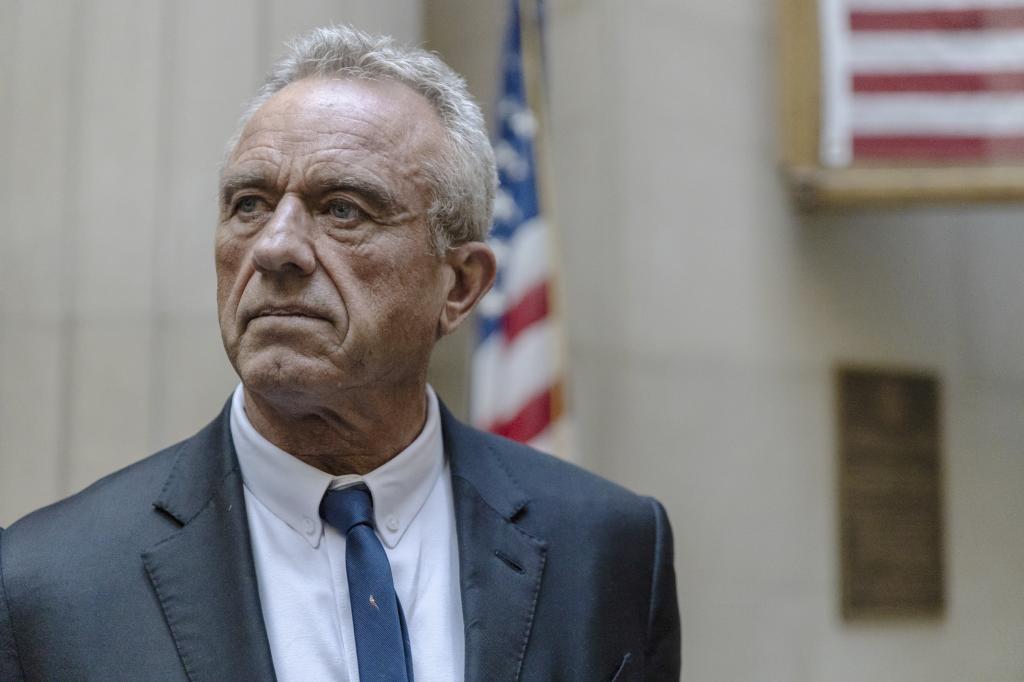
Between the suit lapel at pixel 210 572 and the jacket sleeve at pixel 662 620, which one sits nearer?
the suit lapel at pixel 210 572

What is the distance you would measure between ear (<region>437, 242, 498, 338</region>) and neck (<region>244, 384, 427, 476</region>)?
278 mm

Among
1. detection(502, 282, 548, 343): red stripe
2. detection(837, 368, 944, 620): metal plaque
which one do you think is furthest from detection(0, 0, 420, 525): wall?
detection(837, 368, 944, 620): metal plaque

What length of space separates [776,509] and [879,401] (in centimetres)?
93

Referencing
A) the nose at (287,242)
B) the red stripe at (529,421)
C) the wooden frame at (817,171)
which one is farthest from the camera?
the wooden frame at (817,171)

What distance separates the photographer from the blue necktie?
2.21 metres

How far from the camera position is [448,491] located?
267cm

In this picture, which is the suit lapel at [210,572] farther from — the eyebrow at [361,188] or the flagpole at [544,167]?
the flagpole at [544,167]

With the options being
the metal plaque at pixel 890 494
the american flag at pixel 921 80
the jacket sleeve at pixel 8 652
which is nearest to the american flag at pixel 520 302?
the american flag at pixel 921 80

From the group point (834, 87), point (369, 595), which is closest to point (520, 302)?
point (834, 87)

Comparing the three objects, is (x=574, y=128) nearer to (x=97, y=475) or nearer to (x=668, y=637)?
(x=97, y=475)

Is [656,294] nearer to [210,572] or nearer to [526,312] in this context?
[526,312]

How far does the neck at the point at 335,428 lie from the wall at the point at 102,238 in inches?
80.2

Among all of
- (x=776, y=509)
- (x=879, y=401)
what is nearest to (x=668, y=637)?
(x=776, y=509)

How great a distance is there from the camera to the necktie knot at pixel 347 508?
2381mm
